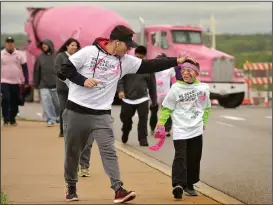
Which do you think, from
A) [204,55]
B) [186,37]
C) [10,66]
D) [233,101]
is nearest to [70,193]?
[10,66]

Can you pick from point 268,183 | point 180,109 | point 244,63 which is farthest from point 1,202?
point 244,63

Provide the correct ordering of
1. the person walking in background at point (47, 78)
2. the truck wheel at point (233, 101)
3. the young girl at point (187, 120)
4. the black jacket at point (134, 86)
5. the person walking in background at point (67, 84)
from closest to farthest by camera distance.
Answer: the young girl at point (187, 120)
the person walking in background at point (67, 84)
the black jacket at point (134, 86)
the person walking in background at point (47, 78)
the truck wheel at point (233, 101)

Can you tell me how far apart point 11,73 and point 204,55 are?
1313cm

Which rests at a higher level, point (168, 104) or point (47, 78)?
point (168, 104)

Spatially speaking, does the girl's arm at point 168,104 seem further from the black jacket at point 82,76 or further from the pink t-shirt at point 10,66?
the pink t-shirt at point 10,66

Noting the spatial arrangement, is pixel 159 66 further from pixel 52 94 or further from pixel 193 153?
pixel 52 94

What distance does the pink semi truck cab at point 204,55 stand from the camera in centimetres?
3058

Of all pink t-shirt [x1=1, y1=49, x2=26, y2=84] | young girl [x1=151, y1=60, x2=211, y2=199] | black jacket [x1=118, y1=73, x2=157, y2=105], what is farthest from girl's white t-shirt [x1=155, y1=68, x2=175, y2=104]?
young girl [x1=151, y1=60, x2=211, y2=199]

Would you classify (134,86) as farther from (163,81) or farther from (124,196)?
(124,196)

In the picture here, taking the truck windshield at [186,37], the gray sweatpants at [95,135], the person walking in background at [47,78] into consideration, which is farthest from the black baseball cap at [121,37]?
the truck windshield at [186,37]

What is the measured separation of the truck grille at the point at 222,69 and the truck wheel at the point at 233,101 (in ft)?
2.10

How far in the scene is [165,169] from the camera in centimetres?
1192

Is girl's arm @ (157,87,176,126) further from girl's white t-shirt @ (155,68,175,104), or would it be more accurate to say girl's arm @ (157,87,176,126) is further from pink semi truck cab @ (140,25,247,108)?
pink semi truck cab @ (140,25,247,108)

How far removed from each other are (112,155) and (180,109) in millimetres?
882
